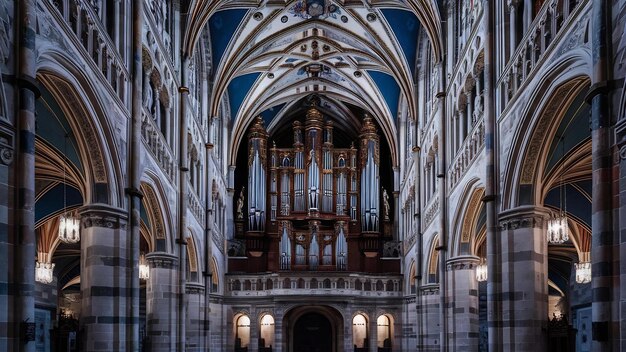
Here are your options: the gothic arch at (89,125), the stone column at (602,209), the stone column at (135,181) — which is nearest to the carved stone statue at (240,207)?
the stone column at (135,181)

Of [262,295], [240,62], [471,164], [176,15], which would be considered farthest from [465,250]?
[262,295]

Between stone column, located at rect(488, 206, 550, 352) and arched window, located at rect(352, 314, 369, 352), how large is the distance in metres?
25.6

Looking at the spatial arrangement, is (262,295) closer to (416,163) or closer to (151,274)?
(416,163)

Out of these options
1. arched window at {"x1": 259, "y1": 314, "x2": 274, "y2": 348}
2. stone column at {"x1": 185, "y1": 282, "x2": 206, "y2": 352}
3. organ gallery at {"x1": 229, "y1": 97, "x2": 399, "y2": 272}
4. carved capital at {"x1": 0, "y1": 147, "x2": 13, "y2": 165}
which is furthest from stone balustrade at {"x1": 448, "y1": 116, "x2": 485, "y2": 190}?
arched window at {"x1": 259, "y1": 314, "x2": 274, "y2": 348}

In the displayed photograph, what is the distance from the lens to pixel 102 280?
18.8 metres

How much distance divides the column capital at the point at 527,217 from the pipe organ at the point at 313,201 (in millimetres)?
25261

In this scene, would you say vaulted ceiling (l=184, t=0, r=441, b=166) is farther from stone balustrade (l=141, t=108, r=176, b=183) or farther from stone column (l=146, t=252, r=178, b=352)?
stone column (l=146, t=252, r=178, b=352)

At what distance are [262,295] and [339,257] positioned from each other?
4623mm

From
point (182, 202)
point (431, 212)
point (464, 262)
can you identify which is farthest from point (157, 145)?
point (431, 212)

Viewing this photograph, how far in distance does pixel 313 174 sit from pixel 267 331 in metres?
9.21

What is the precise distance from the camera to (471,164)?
2345cm

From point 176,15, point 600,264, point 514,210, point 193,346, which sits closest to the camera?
point 600,264

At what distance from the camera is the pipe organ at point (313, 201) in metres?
44.2

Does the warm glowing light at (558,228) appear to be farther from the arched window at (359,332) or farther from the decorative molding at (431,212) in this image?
the arched window at (359,332)
